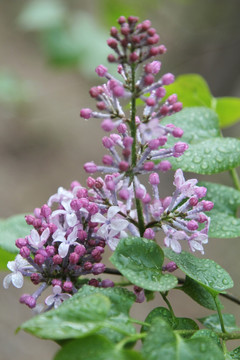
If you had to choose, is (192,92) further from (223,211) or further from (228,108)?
(223,211)

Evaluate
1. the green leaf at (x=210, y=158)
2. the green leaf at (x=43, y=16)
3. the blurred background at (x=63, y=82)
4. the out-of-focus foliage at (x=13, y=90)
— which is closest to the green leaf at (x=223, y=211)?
the green leaf at (x=210, y=158)

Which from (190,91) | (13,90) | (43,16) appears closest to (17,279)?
(190,91)

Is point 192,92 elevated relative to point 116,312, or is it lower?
elevated

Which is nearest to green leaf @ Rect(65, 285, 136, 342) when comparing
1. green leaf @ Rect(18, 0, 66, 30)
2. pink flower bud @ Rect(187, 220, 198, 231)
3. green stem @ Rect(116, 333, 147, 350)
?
green stem @ Rect(116, 333, 147, 350)

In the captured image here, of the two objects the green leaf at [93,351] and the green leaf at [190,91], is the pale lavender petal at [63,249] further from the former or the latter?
the green leaf at [190,91]

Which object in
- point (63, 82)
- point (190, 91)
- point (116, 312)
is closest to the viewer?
point (116, 312)

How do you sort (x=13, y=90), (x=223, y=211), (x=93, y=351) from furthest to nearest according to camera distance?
(x=13, y=90) → (x=223, y=211) → (x=93, y=351)
